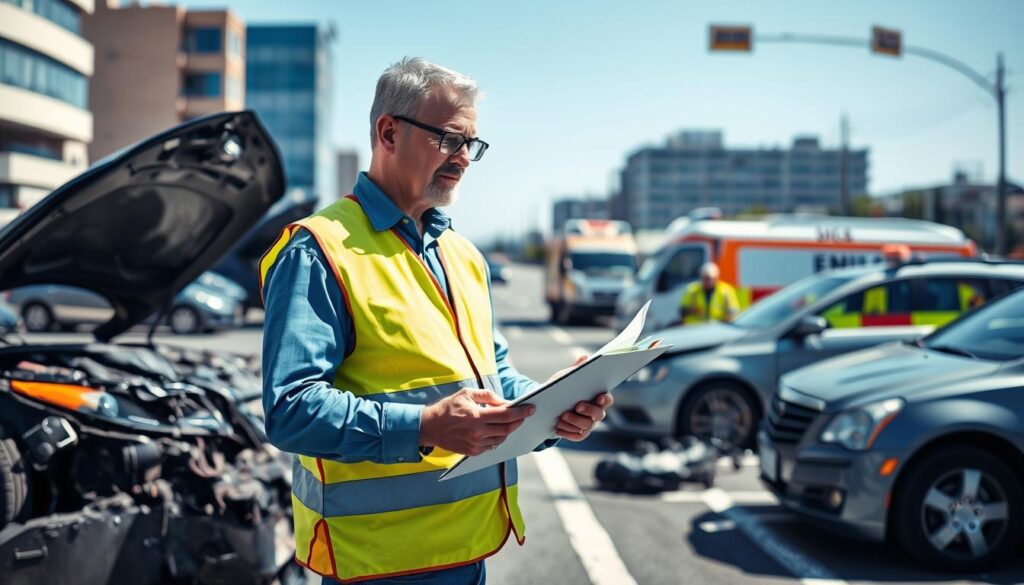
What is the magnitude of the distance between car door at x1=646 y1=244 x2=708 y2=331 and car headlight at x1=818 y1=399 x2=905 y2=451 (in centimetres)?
1036

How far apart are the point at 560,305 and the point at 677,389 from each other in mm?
17229

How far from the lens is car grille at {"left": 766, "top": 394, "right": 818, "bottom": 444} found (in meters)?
5.54

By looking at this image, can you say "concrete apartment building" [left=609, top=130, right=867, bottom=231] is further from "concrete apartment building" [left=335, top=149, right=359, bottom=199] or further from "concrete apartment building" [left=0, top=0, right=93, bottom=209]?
"concrete apartment building" [left=0, top=0, right=93, bottom=209]

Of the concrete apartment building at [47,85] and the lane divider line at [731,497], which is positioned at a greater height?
the concrete apartment building at [47,85]

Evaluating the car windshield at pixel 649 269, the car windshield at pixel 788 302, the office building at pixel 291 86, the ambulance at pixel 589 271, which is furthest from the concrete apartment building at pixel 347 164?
the car windshield at pixel 788 302

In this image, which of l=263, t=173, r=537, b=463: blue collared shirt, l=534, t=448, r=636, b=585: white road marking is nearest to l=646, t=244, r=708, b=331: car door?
l=534, t=448, r=636, b=585: white road marking

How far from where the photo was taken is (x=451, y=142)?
210cm

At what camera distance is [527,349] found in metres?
17.4

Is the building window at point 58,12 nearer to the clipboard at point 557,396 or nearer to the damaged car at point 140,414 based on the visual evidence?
the damaged car at point 140,414

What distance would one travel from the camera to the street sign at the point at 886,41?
1764cm

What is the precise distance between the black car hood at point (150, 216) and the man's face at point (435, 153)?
1716 mm

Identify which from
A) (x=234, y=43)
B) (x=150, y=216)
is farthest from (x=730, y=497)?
(x=234, y=43)

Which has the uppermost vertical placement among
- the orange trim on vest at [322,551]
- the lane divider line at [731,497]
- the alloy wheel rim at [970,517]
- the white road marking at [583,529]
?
the orange trim on vest at [322,551]

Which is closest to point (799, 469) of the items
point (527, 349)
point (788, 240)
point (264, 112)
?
point (788, 240)
